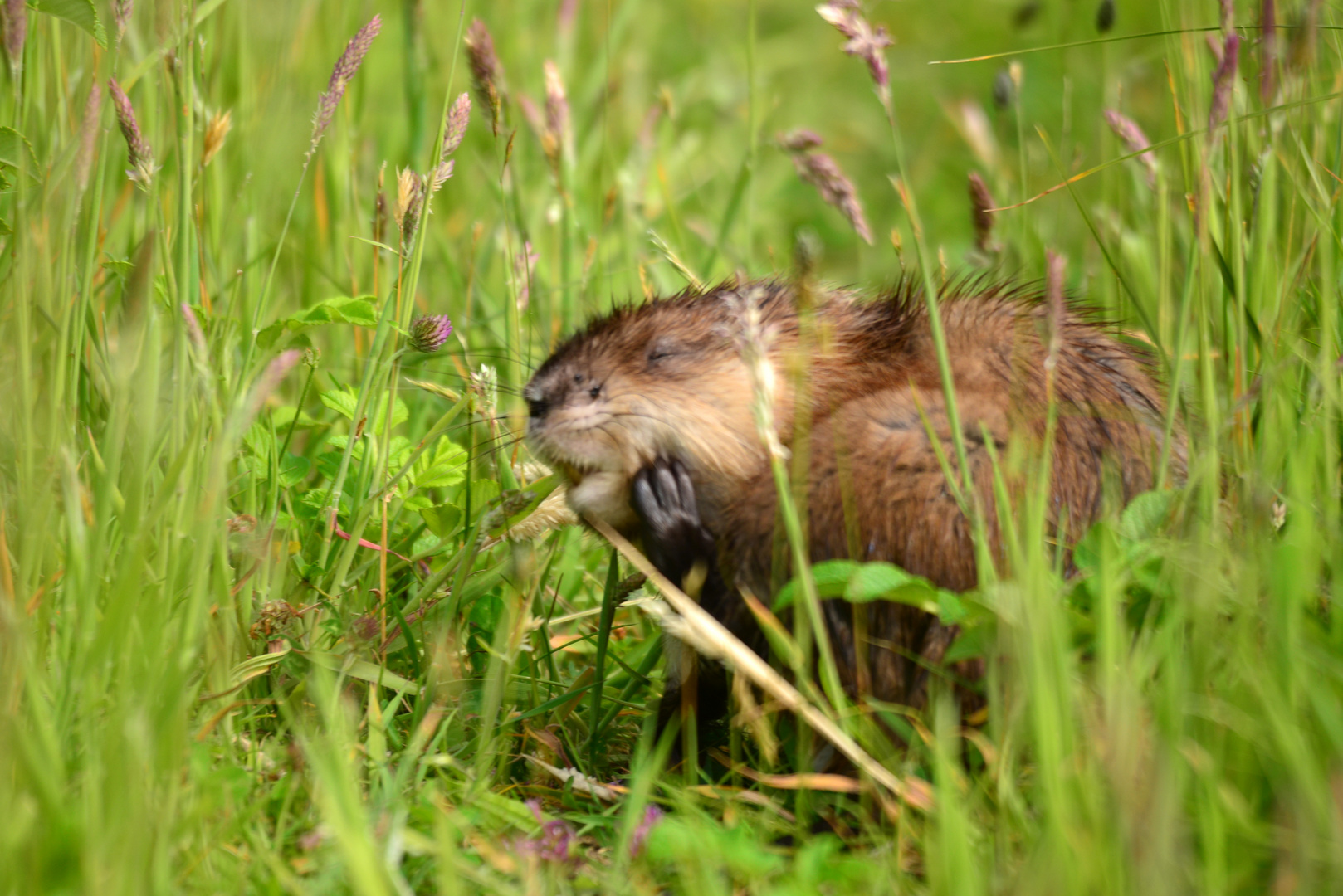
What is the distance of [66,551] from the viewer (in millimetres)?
2156

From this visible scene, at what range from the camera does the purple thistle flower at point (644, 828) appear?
1.98 meters

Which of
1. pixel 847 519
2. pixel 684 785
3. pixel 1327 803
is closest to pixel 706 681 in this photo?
pixel 684 785

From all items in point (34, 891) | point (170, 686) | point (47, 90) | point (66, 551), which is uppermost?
point (47, 90)

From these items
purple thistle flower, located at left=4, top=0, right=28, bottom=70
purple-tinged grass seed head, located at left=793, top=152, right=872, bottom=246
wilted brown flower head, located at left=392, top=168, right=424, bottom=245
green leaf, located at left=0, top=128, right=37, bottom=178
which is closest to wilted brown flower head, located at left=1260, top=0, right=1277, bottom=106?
purple-tinged grass seed head, located at left=793, top=152, right=872, bottom=246

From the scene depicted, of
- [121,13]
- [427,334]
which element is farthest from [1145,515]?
[121,13]

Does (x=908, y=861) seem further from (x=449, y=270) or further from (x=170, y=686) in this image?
(x=449, y=270)

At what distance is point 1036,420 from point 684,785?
34.3 inches

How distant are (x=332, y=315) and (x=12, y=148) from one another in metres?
0.66

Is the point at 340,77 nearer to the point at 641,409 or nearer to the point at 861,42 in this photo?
the point at 641,409

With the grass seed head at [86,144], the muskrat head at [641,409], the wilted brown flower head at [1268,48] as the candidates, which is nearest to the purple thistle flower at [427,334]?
the muskrat head at [641,409]

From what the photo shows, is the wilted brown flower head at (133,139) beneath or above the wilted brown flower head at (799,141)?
above

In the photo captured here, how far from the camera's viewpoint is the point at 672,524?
232 cm

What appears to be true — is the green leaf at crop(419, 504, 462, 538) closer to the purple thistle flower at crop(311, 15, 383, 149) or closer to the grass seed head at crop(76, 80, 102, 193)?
the purple thistle flower at crop(311, 15, 383, 149)

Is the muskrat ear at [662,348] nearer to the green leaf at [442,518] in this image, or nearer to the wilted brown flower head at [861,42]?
the green leaf at [442,518]
